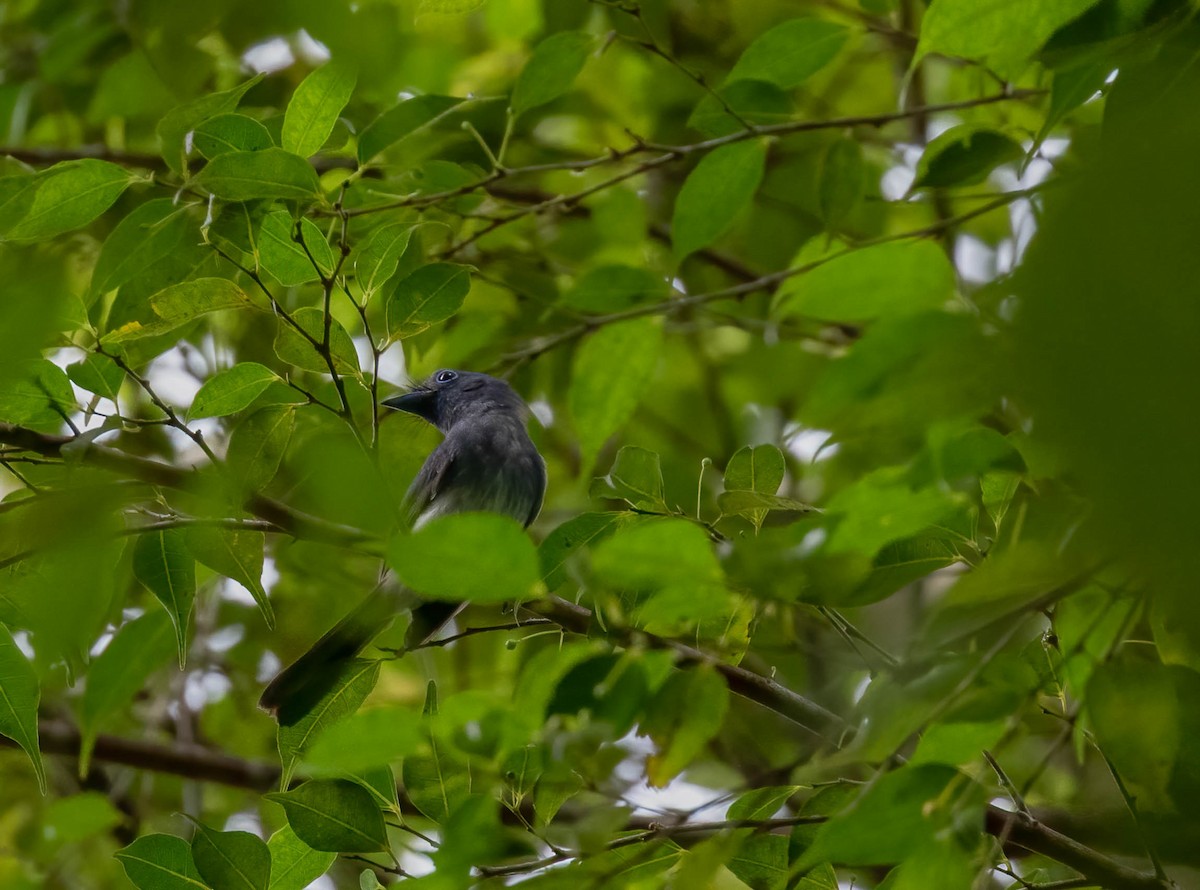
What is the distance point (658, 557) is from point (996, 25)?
92 cm

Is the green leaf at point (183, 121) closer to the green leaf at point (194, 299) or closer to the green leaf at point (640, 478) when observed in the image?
the green leaf at point (194, 299)

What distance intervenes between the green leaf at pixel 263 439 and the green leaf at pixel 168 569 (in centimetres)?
17

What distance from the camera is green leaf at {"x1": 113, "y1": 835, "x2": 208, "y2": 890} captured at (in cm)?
181

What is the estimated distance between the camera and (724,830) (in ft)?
4.90

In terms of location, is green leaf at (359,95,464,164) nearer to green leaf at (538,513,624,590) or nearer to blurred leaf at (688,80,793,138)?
blurred leaf at (688,80,793,138)

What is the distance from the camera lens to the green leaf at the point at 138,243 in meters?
1.96

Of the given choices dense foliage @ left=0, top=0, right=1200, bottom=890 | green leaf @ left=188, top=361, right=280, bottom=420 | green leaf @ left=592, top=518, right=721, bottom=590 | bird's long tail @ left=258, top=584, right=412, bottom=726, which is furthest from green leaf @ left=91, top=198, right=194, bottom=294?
green leaf @ left=592, top=518, right=721, bottom=590

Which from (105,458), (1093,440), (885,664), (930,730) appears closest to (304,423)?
(105,458)

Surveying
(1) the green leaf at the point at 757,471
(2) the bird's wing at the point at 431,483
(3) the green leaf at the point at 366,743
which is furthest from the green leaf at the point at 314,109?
(2) the bird's wing at the point at 431,483

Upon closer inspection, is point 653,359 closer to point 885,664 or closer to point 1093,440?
point 885,664

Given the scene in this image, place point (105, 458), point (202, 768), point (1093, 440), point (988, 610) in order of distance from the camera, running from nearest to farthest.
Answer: point (1093, 440)
point (988, 610)
point (105, 458)
point (202, 768)

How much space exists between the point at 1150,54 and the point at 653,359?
981 millimetres

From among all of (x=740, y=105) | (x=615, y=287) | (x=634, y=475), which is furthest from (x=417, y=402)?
(x=634, y=475)

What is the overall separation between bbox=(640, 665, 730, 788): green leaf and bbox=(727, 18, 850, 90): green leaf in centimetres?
129
